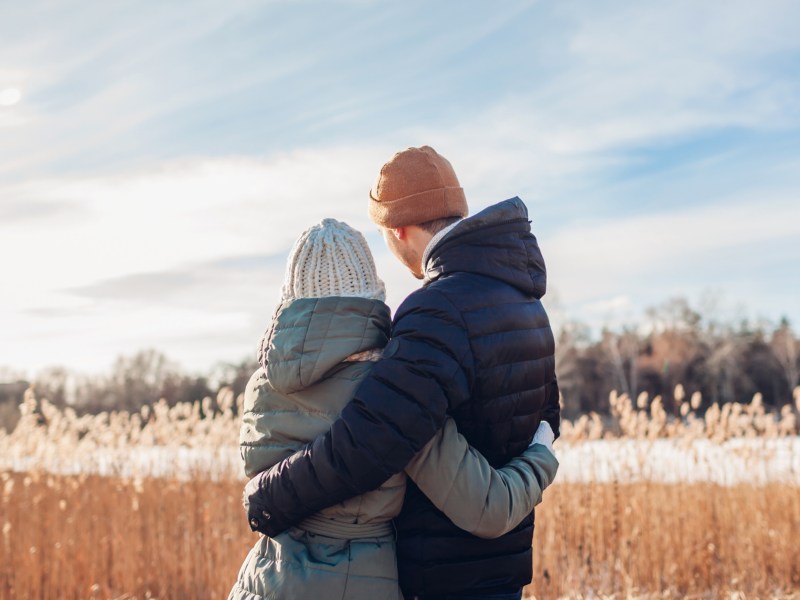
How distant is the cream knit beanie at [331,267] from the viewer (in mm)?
1754

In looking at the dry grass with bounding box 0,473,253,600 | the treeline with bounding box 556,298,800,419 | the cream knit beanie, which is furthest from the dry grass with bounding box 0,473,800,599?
the treeline with bounding box 556,298,800,419

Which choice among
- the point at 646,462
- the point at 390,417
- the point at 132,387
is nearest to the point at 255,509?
the point at 390,417

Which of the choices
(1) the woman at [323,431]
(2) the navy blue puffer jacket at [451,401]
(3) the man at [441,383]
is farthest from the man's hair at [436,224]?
(1) the woman at [323,431]

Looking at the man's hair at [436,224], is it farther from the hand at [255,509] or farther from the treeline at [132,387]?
the treeline at [132,387]

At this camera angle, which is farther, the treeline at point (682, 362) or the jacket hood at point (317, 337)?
the treeline at point (682, 362)

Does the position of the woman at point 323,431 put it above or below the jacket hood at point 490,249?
below

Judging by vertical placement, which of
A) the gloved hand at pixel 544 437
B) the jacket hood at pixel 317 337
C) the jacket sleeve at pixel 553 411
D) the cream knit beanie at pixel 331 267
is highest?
the cream knit beanie at pixel 331 267

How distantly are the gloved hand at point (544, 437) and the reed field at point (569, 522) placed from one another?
8.34 feet

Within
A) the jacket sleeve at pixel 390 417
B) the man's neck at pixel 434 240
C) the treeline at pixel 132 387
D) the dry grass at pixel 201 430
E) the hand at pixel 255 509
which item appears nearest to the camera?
the jacket sleeve at pixel 390 417

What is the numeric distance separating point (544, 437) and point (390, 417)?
520 mm

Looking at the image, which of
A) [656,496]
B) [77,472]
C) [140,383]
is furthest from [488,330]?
[140,383]

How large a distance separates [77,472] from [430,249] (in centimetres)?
554

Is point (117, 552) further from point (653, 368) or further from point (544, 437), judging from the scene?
point (653, 368)

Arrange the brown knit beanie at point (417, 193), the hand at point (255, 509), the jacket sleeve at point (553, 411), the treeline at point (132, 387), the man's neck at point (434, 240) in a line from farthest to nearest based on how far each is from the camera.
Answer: the treeline at point (132, 387), the jacket sleeve at point (553, 411), the brown knit beanie at point (417, 193), the man's neck at point (434, 240), the hand at point (255, 509)
